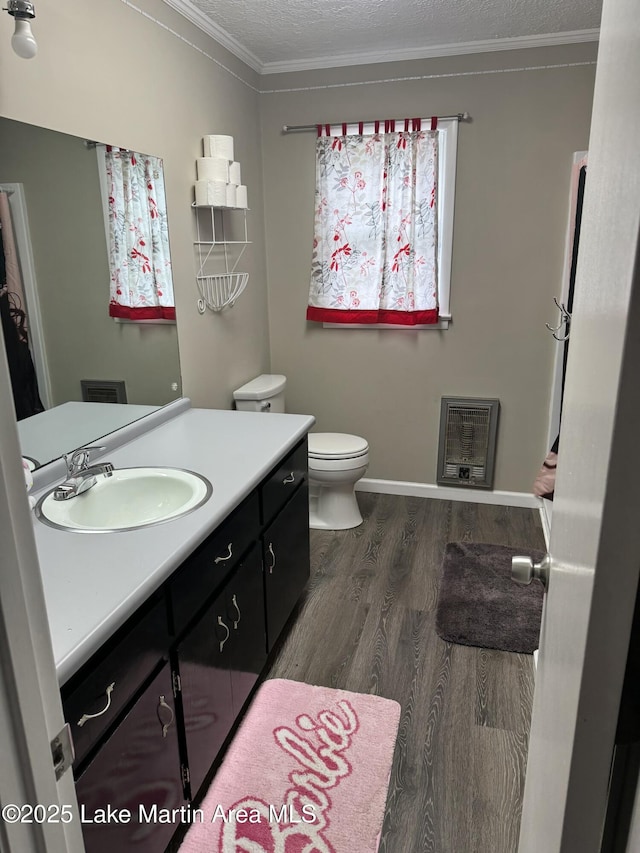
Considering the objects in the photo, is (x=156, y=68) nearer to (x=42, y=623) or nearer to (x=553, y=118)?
(x=553, y=118)

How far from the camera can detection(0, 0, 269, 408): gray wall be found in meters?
1.78

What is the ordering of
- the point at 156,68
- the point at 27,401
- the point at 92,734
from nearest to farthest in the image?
the point at 92,734 → the point at 27,401 → the point at 156,68

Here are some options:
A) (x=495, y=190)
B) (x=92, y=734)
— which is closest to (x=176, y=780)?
(x=92, y=734)

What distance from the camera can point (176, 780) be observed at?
58.9 inches

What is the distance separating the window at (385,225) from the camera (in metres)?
3.26

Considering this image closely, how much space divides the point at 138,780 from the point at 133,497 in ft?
2.67

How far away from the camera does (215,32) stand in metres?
2.75

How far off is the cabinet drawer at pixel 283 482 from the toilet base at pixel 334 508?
A: 3.02 ft

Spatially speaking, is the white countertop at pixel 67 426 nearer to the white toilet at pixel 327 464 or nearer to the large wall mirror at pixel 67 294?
the large wall mirror at pixel 67 294

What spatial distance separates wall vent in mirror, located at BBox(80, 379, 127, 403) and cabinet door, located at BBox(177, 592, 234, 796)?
846 millimetres

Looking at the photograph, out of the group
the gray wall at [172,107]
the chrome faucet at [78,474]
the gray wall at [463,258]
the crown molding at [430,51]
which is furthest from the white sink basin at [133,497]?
the crown molding at [430,51]

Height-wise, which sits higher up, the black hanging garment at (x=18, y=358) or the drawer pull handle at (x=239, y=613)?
the black hanging garment at (x=18, y=358)

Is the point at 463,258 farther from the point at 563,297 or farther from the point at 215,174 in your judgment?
the point at 215,174

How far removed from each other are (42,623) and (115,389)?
5.15 feet
